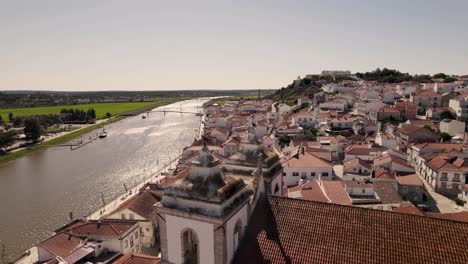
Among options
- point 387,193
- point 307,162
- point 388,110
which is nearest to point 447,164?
point 387,193

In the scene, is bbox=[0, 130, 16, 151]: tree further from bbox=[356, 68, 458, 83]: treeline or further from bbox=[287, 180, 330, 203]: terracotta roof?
bbox=[356, 68, 458, 83]: treeline

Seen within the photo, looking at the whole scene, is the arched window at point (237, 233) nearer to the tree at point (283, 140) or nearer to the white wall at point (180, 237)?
the white wall at point (180, 237)

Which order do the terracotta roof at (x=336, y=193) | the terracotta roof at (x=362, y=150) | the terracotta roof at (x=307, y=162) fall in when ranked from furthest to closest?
the terracotta roof at (x=362, y=150), the terracotta roof at (x=307, y=162), the terracotta roof at (x=336, y=193)

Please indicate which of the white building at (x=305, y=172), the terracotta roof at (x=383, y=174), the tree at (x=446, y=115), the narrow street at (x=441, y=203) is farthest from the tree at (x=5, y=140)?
→ the tree at (x=446, y=115)

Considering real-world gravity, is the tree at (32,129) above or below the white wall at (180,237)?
below

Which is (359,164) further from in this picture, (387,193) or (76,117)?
(76,117)

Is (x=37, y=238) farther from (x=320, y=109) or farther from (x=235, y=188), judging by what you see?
(x=320, y=109)

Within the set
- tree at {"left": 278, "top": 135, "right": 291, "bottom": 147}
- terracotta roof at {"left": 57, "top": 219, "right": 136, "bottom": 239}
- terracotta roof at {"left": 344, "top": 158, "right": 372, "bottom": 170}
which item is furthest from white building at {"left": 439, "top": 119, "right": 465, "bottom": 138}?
terracotta roof at {"left": 57, "top": 219, "right": 136, "bottom": 239}

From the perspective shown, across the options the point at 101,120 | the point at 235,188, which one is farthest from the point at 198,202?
the point at 101,120
